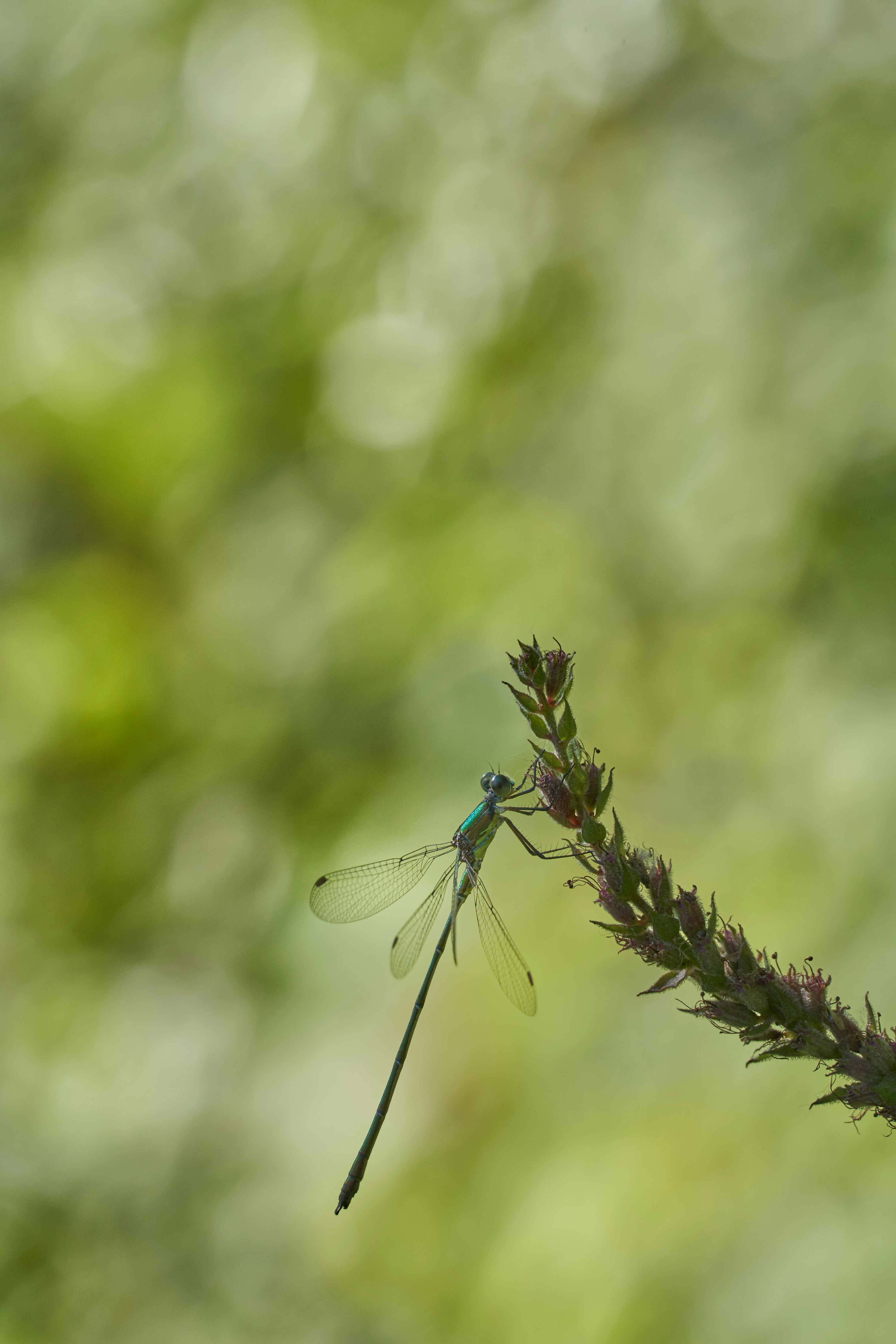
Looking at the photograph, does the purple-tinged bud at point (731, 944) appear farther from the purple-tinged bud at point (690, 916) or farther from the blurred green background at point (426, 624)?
the blurred green background at point (426, 624)

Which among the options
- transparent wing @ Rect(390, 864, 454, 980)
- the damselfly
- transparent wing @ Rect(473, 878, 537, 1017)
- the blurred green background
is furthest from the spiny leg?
the blurred green background

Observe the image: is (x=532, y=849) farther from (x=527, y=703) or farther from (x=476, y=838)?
(x=527, y=703)

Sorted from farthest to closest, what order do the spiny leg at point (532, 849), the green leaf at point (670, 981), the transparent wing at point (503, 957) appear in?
the transparent wing at point (503, 957) < the spiny leg at point (532, 849) < the green leaf at point (670, 981)

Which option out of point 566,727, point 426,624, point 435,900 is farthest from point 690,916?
point 426,624

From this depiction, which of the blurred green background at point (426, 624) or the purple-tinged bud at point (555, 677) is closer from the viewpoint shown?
the purple-tinged bud at point (555, 677)

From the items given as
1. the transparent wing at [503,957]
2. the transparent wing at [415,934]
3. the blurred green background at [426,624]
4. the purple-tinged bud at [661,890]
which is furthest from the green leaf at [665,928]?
the blurred green background at [426,624]

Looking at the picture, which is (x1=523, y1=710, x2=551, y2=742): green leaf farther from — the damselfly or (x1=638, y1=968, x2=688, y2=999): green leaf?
the damselfly
